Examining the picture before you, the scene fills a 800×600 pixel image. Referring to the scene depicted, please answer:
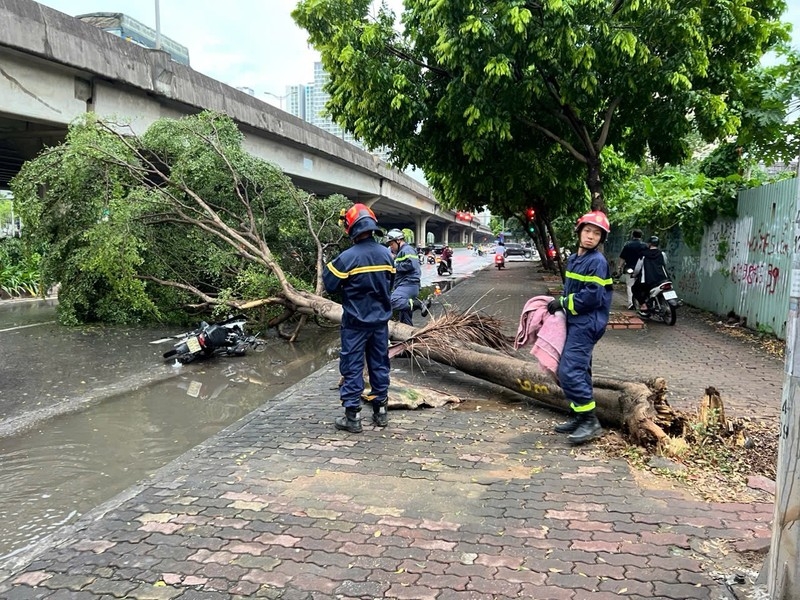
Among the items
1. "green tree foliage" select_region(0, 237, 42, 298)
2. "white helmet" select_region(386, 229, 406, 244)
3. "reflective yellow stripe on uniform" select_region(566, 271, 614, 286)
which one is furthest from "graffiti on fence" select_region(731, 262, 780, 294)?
"green tree foliage" select_region(0, 237, 42, 298)

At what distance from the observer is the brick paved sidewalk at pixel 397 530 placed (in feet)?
8.54

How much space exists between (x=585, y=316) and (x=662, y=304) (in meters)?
6.57

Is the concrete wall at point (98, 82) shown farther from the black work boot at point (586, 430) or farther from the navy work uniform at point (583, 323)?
the black work boot at point (586, 430)

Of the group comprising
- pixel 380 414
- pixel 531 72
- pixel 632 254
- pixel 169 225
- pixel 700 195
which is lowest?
pixel 380 414

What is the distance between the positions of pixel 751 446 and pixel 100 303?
10.4 m

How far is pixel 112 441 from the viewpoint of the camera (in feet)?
17.0

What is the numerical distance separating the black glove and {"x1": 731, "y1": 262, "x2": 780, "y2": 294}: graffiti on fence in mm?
5480

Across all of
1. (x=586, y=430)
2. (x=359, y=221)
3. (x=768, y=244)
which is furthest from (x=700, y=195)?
(x=359, y=221)

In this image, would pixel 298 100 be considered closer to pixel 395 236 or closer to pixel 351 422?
pixel 395 236

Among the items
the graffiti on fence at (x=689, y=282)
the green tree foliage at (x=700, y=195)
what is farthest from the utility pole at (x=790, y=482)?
the graffiti on fence at (x=689, y=282)

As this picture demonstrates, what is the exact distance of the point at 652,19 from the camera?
25.1ft

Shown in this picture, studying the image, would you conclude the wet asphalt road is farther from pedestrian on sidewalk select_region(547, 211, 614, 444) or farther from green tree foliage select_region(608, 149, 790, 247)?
green tree foliage select_region(608, 149, 790, 247)

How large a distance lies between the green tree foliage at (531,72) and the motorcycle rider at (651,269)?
1.56 metres

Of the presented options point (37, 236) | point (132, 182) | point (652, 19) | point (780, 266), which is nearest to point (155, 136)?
point (132, 182)
